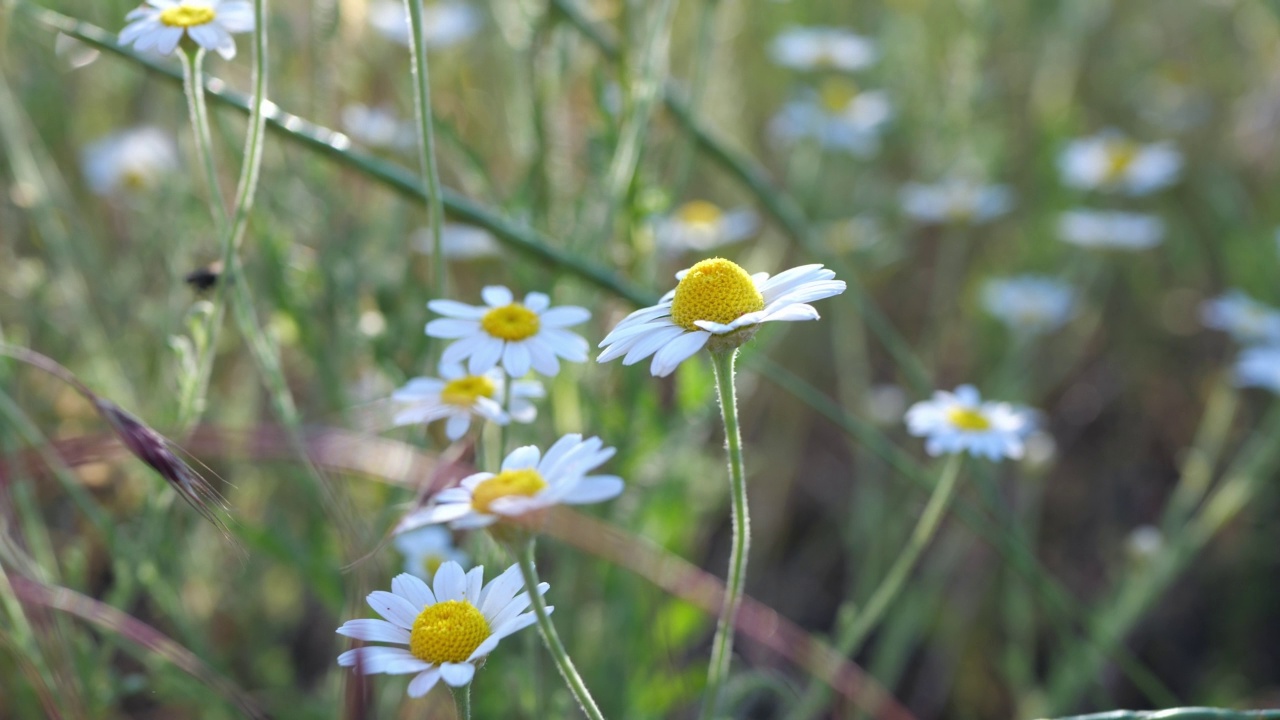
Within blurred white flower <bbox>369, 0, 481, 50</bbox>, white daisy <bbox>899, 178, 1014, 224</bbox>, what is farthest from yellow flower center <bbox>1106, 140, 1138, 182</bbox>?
blurred white flower <bbox>369, 0, 481, 50</bbox>

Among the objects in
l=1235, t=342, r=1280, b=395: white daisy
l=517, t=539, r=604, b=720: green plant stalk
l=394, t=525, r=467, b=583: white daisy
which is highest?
l=1235, t=342, r=1280, b=395: white daisy

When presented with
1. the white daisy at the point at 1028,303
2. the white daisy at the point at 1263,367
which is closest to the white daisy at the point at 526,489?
the white daisy at the point at 1263,367

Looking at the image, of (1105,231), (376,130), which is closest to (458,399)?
(376,130)

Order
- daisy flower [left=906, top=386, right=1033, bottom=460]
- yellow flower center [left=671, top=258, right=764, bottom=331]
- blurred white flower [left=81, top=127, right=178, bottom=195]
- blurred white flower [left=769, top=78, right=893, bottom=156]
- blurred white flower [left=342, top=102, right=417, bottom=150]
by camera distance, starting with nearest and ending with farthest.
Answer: yellow flower center [left=671, top=258, right=764, bottom=331] → daisy flower [left=906, top=386, right=1033, bottom=460] → blurred white flower [left=342, top=102, right=417, bottom=150] → blurred white flower [left=81, top=127, right=178, bottom=195] → blurred white flower [left=769, top=78, right=893, bottom=156]

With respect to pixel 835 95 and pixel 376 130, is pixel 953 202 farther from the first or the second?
pixel 376 130

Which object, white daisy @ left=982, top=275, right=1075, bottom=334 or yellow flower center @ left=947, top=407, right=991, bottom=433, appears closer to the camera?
yellow flower center @ left=947, top=407, right=991, bottom=433

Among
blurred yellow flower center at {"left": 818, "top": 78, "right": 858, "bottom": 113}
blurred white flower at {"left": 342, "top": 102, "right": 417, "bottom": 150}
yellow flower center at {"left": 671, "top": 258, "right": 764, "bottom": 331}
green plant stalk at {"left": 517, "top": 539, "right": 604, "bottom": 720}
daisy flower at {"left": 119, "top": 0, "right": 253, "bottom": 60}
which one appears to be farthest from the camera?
blurred yellow flower center at {"left": 818, "top": 78, "right": 858, "bottom": 113}

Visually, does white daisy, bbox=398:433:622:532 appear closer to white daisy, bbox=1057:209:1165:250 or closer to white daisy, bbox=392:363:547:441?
white daisy, bbox=392:363:547:441
